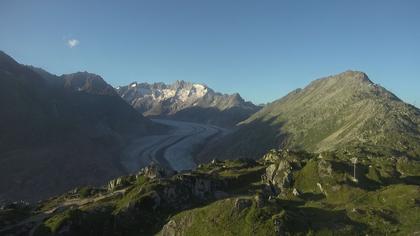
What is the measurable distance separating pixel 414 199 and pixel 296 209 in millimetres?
16121

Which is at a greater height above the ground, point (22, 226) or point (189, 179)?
point (189, 179)

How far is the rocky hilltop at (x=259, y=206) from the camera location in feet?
200

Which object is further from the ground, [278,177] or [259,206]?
[278,177]

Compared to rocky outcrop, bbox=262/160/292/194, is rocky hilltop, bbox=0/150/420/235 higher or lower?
lower

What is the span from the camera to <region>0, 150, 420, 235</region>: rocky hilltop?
2400 inches

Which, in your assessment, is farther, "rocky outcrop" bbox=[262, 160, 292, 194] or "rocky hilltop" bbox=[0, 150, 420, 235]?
"rocky outcrop" bbox=[262, 160, 292, 194]

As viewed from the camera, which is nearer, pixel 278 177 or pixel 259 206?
pixel 259 206

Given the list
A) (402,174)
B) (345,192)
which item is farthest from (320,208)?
(402,174)

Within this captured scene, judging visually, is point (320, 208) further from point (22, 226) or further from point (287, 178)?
point (22, 226)

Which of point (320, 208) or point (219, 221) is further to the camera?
point (320, 208)

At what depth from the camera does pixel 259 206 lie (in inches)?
2525

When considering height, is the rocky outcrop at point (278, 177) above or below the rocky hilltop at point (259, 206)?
above

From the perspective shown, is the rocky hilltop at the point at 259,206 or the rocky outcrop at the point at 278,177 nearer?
the rocky hilltop at the point at 259,206

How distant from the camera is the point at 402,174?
84.9m
